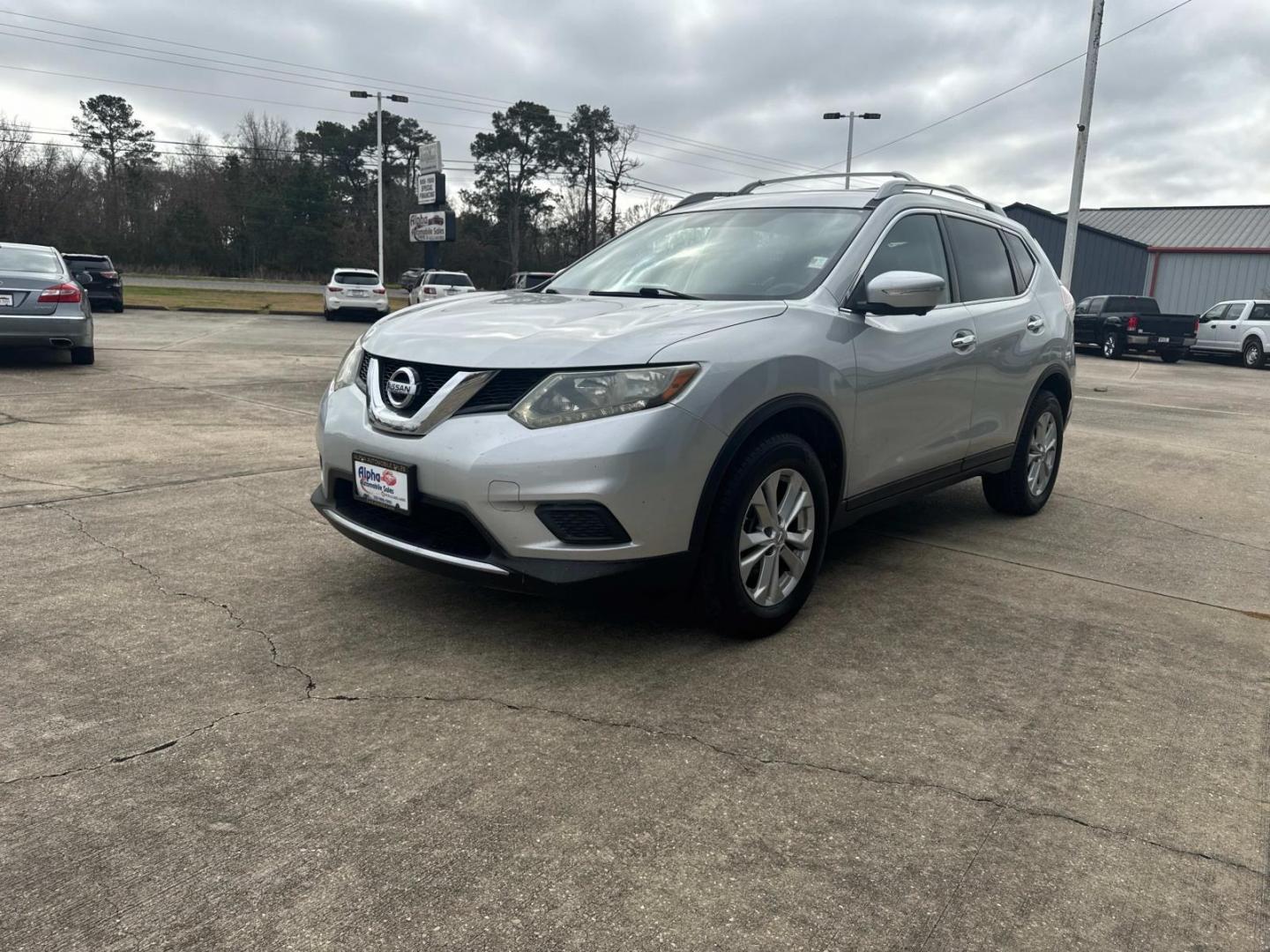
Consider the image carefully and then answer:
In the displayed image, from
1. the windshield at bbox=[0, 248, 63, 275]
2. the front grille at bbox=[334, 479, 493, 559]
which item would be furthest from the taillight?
the front grille at bbox=[334, 479, 493, 559]

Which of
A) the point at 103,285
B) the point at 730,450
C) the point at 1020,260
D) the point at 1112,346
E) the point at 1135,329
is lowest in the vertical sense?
the point at 730,450

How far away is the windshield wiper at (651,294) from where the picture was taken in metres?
3.92

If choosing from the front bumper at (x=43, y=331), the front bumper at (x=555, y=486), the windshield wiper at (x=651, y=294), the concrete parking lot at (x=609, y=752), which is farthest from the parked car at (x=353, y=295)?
the front bumper at (x=555, y=486)

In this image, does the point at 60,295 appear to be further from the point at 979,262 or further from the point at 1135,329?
the point at 1135,329

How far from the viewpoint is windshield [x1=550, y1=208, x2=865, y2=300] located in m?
3.98

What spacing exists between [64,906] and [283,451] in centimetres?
501

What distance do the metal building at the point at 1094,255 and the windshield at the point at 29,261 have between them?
1327 inches

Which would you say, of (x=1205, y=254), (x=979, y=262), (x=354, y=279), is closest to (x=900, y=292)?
(x=979, y=262)

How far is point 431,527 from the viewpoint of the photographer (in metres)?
3.31

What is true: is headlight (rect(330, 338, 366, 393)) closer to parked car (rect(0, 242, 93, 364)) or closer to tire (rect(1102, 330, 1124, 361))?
parked car (rect(0, 242, 93, 364))

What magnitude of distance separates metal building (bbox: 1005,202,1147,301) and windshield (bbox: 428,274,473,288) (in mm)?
21190

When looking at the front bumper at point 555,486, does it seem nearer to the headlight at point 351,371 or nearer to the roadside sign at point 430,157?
the headlight at point 351,371

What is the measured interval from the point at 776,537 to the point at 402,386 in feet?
4.76

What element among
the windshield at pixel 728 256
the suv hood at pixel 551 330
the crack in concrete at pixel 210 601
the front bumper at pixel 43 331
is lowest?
the crack in concrete at pixel 210 601
